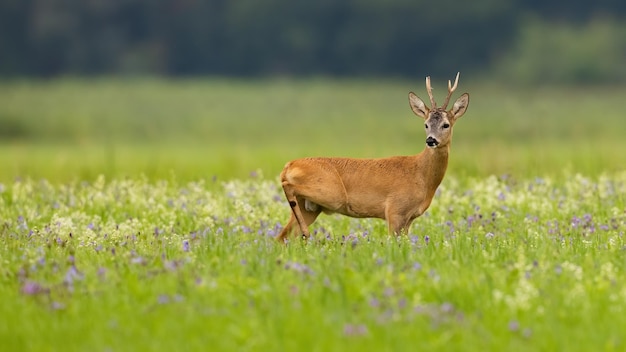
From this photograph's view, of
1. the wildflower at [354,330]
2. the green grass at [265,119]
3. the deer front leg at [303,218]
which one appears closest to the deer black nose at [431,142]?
the deer front leg at [303,218]

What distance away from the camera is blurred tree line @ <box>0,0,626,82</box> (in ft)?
180

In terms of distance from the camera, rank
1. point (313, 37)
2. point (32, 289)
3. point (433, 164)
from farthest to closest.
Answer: point (313, 37)
point (433, 164)
point (32, 289)

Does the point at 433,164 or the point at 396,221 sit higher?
the point at 433,164

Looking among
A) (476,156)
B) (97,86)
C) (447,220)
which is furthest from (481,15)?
(447,220)

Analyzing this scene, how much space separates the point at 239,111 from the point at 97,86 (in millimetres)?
7397

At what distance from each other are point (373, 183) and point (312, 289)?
329cm

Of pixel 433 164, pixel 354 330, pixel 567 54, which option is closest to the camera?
pixel 354 330

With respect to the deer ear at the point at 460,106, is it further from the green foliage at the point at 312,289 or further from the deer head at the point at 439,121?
the green foliage at the point at 312,289

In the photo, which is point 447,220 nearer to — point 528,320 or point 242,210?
point 242,210

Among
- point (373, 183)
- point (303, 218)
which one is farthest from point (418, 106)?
point (303, 218)

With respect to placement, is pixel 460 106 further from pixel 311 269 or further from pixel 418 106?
pixel 311 269

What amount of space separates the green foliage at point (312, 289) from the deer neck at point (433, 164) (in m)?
0.45

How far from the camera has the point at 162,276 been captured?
737 cm

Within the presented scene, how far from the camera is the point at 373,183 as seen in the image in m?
10.3
